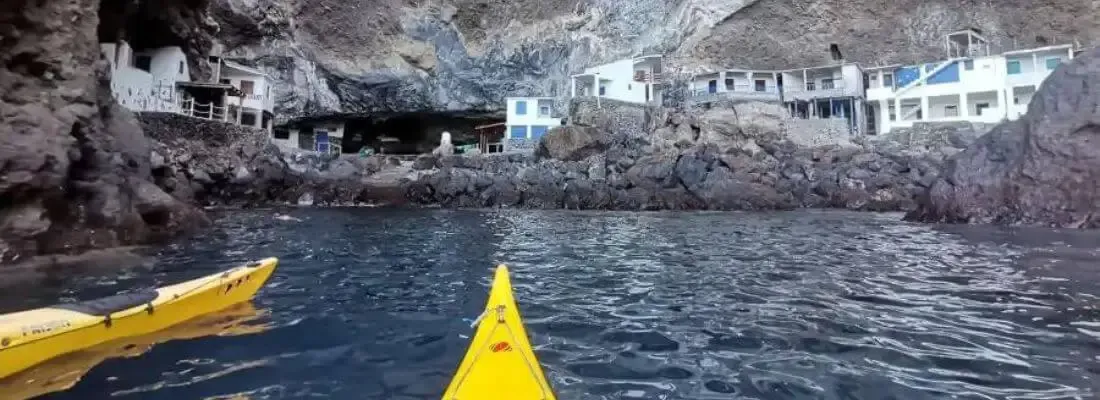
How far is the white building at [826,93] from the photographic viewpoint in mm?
46938

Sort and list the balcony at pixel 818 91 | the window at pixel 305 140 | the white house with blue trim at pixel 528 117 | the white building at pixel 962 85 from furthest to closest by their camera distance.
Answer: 1. the window at pixel 305 140
2. the white house with blue trim at pixel 528 117
3. the balcony at pixel 818 91
4. the white building at pixel 962 85

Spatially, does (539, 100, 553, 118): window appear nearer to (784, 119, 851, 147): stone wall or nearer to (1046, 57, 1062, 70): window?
(784, 119, 851, 147): stone wall

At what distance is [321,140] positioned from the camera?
5378 cm

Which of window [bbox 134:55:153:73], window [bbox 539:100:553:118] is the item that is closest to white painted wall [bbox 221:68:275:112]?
window [bbox 134:55:153:73]

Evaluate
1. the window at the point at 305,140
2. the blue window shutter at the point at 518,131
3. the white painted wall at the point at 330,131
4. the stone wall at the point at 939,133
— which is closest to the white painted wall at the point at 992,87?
the stone wall at the point at 939,133

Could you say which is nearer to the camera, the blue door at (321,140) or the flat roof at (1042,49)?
the flat roof at (1042,49)

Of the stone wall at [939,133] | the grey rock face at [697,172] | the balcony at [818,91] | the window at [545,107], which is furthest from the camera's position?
the window at [545,107]

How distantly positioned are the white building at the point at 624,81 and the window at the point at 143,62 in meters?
31.2

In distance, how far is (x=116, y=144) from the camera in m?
16.3

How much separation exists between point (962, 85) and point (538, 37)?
3524cm

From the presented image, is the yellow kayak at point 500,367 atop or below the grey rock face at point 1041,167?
below

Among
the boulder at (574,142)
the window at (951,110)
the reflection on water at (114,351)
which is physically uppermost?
the window at (951,110)

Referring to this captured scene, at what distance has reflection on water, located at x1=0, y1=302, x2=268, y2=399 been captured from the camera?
15.6ft

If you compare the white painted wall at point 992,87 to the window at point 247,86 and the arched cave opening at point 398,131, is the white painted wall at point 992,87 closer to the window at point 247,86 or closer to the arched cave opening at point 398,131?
the arched cave opening at point 398,131
